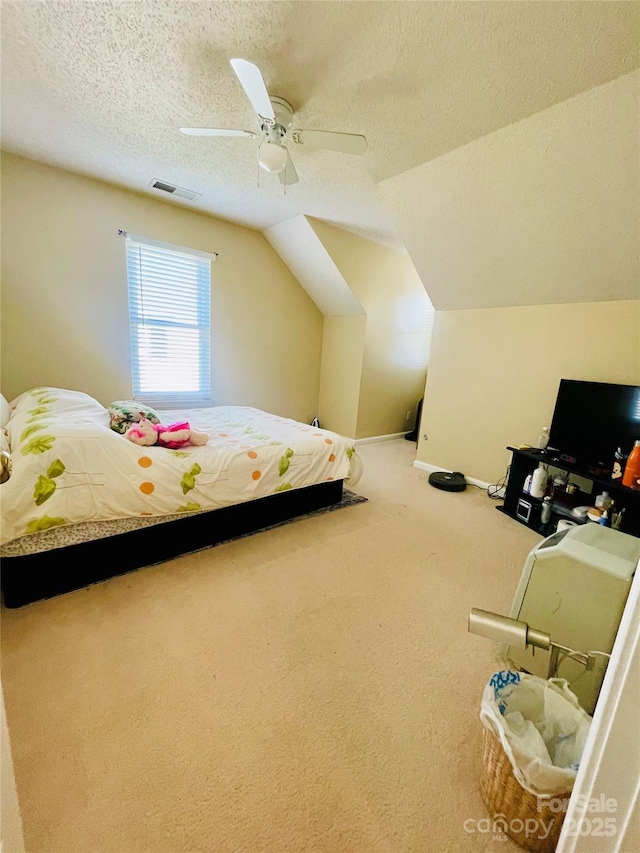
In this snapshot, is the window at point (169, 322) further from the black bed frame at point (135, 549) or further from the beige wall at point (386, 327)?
the black bed frame at point (135, 549)

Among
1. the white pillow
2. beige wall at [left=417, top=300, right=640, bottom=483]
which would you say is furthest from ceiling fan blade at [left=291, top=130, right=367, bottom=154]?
the white pillow

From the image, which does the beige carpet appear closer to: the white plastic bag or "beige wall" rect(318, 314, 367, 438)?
the white plastic bag

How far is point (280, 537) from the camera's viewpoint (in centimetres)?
234

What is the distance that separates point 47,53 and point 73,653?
9.27ft

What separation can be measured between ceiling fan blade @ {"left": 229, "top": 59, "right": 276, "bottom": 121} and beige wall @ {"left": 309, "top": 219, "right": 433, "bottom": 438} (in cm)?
204

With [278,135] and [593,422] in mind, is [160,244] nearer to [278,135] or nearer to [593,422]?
[278,135]

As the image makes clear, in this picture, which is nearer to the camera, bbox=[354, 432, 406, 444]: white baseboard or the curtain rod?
the curtain rod

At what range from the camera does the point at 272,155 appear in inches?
70.7

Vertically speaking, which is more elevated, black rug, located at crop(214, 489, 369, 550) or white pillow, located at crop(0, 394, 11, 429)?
white pillow, located at crop(0, 394, 11, 429)

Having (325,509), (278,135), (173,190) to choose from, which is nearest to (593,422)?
(325,509)

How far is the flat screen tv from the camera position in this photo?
7.57 ft

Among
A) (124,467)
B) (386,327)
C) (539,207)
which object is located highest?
(539,207)

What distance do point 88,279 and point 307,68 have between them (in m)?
2.51

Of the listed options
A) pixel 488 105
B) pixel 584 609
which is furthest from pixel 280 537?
pixel 488 105
